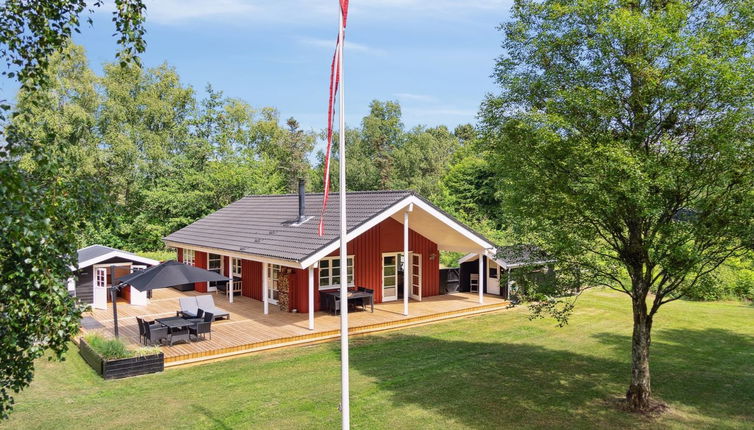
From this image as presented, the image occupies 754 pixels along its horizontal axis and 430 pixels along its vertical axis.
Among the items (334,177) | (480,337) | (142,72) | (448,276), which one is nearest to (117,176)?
(142,72)

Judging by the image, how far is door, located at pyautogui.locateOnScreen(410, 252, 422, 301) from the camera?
18.2 meters

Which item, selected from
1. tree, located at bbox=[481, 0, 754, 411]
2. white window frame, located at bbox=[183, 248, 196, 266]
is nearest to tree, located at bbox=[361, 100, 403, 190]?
white window frame, located at bbox=[183, 248, 196, 266]

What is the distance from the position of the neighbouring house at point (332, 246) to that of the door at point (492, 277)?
71.0 inches

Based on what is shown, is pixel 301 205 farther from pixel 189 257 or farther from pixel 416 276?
pixel 189 257

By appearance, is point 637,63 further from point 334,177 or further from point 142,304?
point 334,177

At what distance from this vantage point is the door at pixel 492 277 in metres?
18.8

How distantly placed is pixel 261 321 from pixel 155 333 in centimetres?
319

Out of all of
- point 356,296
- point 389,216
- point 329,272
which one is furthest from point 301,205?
point 356,296

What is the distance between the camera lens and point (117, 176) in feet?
104

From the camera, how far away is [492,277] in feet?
62.5

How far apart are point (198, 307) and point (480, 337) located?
26.1 feet

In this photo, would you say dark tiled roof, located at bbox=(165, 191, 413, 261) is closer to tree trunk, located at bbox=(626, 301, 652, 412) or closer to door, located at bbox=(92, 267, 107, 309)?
door, located at bbox=(92, 267, 107, 309)

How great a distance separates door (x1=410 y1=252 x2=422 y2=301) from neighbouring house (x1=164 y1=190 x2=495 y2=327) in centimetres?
4

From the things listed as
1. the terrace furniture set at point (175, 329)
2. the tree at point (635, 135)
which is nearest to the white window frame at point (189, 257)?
the terrace furniture set at point (175, 329)
